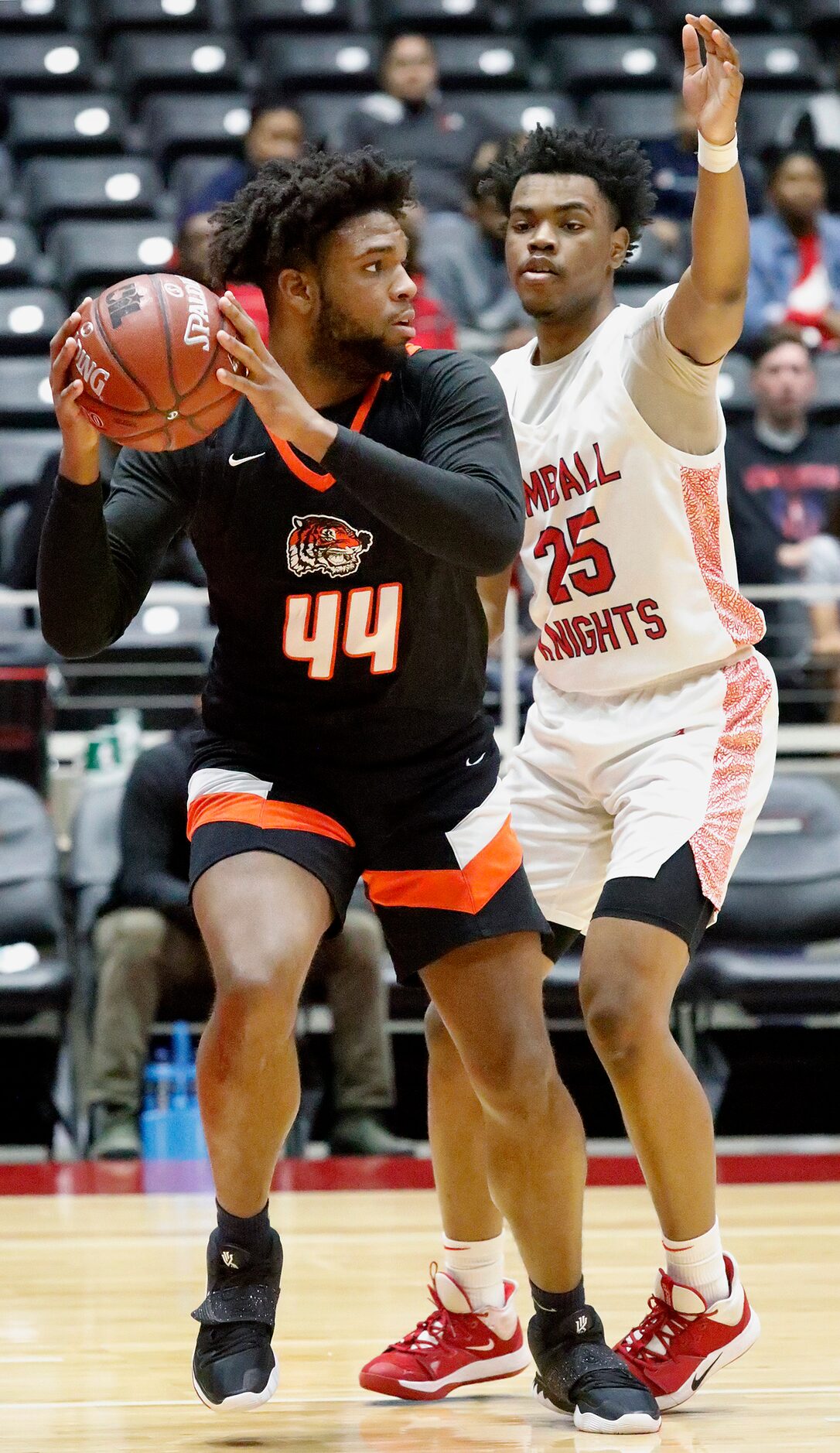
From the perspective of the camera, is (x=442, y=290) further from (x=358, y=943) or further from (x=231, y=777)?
(x=231, y=777)

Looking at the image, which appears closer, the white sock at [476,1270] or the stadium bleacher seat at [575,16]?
the white sock at [476,1270]

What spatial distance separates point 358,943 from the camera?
5.91m

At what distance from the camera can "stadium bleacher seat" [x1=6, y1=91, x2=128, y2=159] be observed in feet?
34.1

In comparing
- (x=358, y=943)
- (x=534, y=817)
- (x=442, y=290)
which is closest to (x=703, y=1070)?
(x=358, y=943)

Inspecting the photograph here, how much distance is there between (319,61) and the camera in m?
10.7

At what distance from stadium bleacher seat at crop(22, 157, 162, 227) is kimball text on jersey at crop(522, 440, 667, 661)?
6956mm

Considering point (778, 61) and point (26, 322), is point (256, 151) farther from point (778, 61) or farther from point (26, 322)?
point (778, 61)

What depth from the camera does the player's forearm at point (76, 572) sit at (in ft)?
9.39

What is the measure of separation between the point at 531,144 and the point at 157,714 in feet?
12.2

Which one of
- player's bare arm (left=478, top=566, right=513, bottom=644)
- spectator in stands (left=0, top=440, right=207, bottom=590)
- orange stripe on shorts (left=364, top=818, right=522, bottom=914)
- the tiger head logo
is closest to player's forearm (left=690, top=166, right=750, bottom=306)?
player's bare arm (left=478, top=566, right=513, bottom=644)

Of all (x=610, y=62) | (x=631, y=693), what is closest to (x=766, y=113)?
(x=610, y=62)

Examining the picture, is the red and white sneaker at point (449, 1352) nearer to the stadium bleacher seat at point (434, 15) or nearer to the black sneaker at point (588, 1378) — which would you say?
the black sneaker at point (588, 1378)

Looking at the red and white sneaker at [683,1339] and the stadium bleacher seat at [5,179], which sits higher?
the stadium bleacher seat at [5,179]

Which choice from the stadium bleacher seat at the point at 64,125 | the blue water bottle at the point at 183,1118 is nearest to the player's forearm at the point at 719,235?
the blue water bottle at the point at 183,1118
